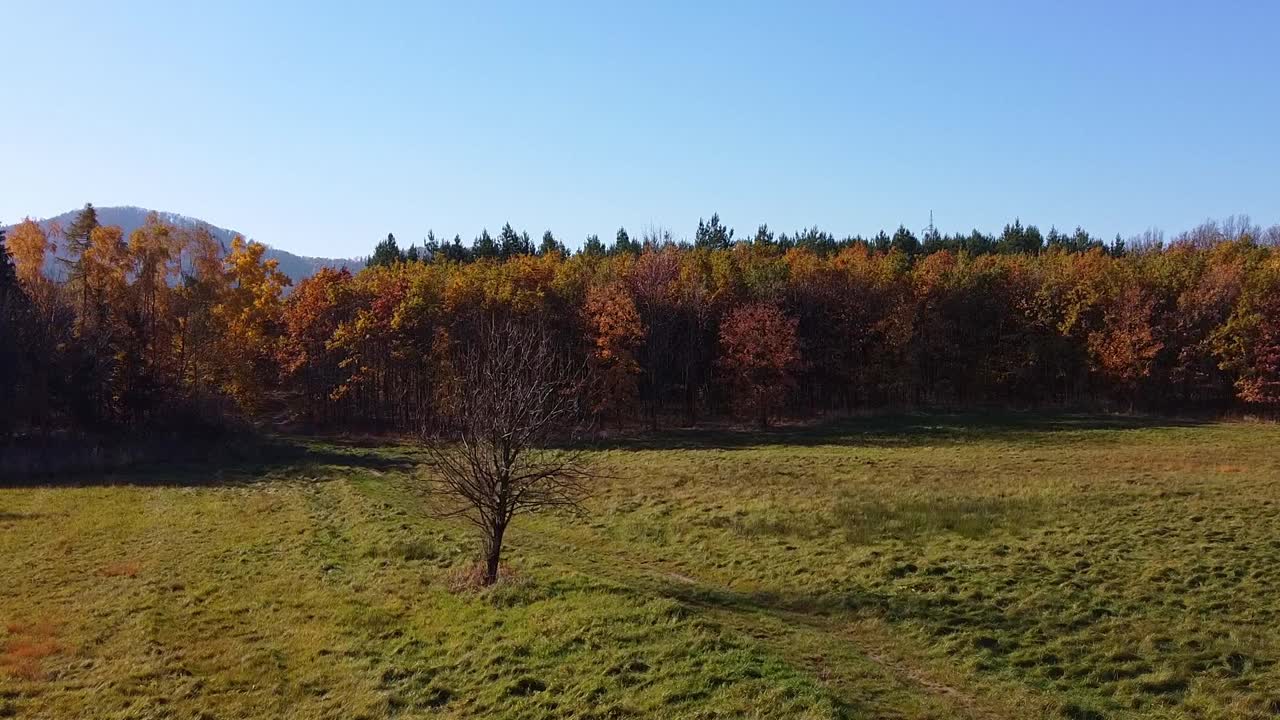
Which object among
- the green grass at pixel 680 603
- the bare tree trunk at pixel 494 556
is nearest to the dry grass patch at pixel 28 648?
the green grass at pixel 680 603

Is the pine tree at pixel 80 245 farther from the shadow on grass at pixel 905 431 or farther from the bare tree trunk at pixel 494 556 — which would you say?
the bare tree trunk at pixel 494 556

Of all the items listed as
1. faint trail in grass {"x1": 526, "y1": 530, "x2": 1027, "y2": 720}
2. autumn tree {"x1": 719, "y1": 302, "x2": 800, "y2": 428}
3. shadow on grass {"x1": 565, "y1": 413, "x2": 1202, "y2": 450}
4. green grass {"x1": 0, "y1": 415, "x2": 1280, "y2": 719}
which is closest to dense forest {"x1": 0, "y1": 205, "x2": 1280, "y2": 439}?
autumn tree {"x1": 719, "y1": 302, "x2": 800, "y2": 428}

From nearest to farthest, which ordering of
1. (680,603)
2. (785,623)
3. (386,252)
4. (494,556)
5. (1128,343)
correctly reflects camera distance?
(785,623)
(680,603)
(494,556)
(1128,343)
(386,252)

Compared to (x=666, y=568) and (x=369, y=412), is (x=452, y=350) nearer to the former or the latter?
(x=369, y=412)

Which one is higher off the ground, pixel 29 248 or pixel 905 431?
pixel 29 248

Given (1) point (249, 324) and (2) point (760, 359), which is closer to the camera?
(2) point (760, 359)

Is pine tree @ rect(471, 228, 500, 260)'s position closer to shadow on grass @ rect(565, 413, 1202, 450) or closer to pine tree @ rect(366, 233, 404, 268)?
pine tree @ rect(366, 233, 404, 268)

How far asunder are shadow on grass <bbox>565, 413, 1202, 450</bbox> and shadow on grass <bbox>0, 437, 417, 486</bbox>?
15.5 metres

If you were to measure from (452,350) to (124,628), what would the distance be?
46.2 meters

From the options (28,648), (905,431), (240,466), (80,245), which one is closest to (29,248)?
(80,245)

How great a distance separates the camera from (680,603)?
672 inches

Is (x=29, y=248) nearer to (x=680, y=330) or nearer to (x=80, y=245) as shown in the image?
(x=80, y=245)

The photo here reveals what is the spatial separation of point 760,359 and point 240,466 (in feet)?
119

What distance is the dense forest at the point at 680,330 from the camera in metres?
62.3
